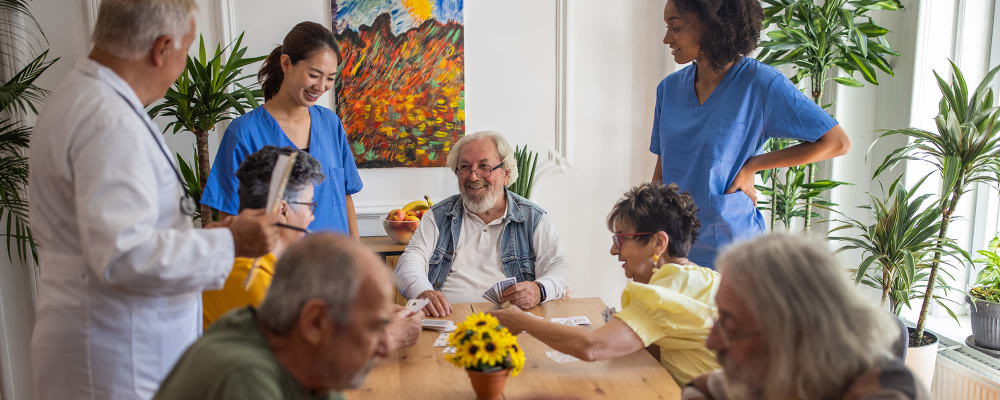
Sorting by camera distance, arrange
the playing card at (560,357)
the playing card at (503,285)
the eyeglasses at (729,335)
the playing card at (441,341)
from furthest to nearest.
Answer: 1. the playing card at (503,285)
2. the playing card at (441,341)
3. the playing card at (560,357)
4. the eyeglasses at (729,335)

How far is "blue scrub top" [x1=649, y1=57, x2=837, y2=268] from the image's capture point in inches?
98.9

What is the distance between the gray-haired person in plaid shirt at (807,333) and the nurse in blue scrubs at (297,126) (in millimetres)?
1925

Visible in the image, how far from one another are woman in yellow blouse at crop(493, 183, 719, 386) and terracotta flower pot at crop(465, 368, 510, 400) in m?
0.27

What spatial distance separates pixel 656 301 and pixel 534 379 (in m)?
0.38

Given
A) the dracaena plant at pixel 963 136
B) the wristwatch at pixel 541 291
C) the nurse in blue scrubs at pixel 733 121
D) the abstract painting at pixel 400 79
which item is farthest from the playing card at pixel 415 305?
the dracaena plant at pixel 963 136

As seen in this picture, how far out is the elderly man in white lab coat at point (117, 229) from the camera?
129 centimetres

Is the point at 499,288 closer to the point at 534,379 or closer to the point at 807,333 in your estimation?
the point at 534,379

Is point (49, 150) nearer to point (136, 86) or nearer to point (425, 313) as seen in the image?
point (136, 86)

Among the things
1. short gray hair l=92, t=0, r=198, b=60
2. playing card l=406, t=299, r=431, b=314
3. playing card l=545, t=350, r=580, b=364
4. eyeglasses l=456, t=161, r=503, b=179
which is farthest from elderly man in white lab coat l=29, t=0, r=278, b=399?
eyeglasses l=456, t=161, r=503, b=179

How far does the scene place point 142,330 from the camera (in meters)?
1.43

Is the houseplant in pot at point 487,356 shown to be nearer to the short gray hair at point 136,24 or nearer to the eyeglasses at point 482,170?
the short gray hair at point 136,24

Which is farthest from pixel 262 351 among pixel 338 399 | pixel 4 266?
pixel 4 266

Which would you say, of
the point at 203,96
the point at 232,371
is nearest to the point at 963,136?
→ the point at 232,371

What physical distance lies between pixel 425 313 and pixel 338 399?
1161mm
